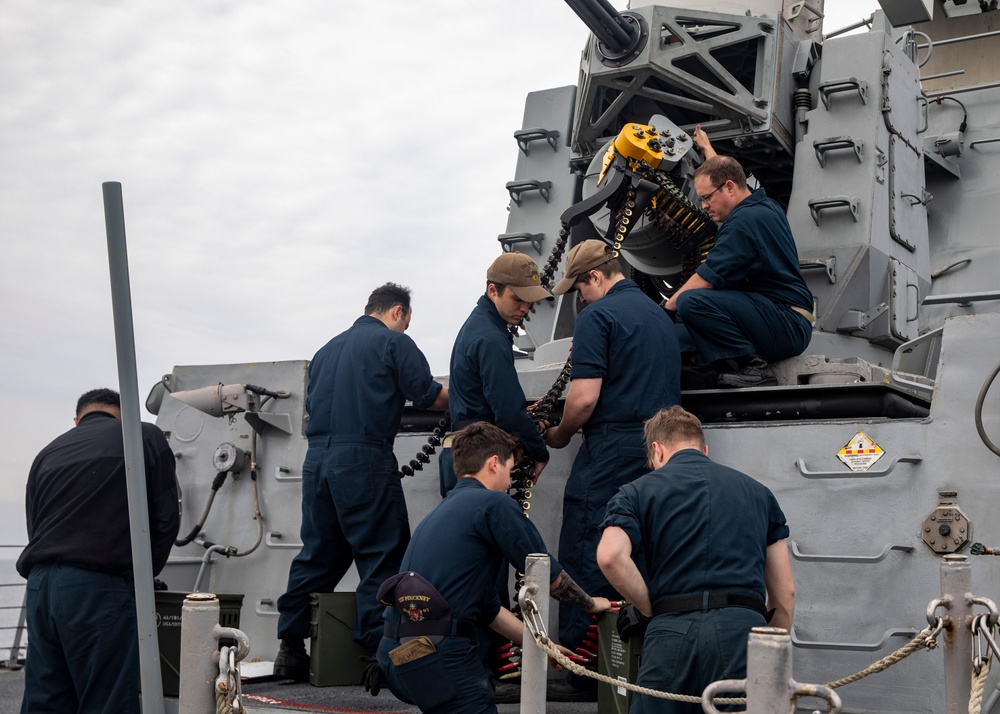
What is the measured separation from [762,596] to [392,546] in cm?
201

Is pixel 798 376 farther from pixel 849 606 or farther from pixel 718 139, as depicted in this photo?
pixel 718 139

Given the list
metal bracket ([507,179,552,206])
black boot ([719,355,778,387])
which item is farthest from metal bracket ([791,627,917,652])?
metal bracket ([507,179,552,206])

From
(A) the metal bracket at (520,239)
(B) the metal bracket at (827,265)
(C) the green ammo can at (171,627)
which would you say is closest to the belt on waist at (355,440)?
(C) the green ammo can at (171,627)

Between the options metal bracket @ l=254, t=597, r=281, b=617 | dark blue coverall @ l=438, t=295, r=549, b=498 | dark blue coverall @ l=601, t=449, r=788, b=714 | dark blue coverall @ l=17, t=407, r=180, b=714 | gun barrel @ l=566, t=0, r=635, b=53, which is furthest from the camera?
gun barrel @ l=566, t=0, r=635, b=53

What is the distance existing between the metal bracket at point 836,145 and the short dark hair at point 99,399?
3589 mm

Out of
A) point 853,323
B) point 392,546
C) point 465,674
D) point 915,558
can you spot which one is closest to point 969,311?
point 853,323

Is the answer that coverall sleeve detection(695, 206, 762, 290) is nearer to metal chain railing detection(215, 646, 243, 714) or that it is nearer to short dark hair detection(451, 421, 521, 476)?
short dark hair detection(451, 421, 521, 476)

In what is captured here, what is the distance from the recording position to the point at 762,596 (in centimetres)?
345

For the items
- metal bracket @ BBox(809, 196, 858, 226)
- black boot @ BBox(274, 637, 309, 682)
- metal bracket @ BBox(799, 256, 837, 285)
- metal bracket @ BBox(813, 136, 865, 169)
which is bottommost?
black boot @ BBox(274, 637, 309, 682)

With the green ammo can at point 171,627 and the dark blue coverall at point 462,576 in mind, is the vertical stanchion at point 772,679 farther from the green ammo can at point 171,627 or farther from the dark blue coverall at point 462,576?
the green ammo can at point 171,627

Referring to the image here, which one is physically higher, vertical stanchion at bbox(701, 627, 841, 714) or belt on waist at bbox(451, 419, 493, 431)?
belt on waist at bbox(451, 419, 493, 431)

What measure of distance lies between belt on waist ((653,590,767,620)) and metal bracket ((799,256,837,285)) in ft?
9.27

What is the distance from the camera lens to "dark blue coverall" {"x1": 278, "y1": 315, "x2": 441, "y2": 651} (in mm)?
5086

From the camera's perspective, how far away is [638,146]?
19.1 feet
